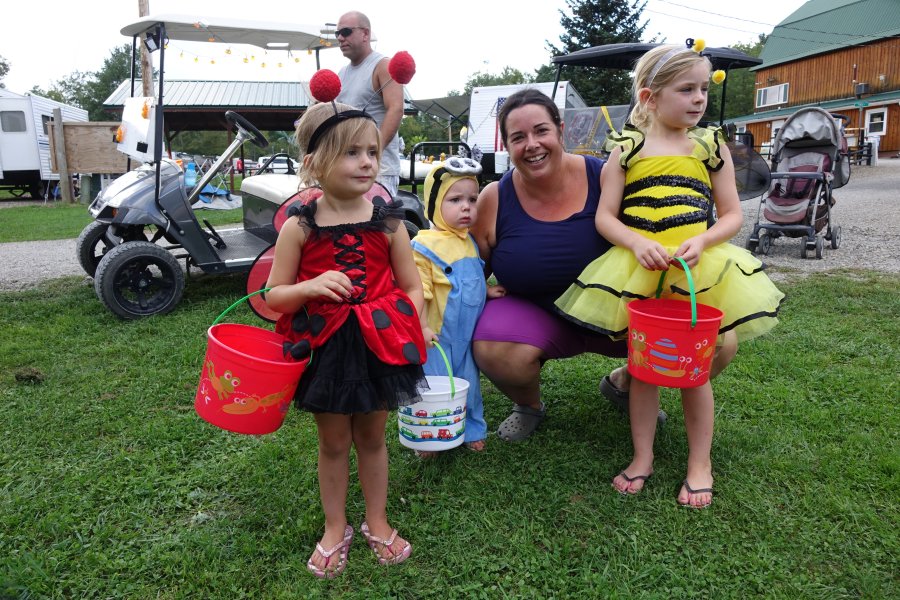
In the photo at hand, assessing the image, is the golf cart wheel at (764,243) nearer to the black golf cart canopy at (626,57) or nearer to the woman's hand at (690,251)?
the black golf cart canopy at (626,57)

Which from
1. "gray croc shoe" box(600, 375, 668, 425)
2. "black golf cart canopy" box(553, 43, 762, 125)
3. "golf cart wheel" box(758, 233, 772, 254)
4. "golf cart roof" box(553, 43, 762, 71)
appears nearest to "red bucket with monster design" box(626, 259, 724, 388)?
"gray croc shoe" box(600, 375, 668, 425)

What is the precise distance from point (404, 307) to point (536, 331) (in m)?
0.80

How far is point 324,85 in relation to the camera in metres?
1.82

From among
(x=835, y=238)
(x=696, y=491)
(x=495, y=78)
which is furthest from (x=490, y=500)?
(x=495, y=78)

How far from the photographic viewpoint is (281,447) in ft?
8.38

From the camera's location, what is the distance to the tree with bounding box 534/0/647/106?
23.9m

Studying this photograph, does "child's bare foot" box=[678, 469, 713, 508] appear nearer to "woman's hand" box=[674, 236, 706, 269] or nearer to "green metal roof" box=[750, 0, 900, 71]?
"woman's hand" box=[674, 236, 706, 269]

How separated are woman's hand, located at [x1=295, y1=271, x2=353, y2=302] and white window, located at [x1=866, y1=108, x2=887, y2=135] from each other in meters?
29.9

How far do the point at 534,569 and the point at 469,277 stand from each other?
113 cm

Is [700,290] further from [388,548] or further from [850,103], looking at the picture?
[850,103]

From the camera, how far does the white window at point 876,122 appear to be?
24.9 meters

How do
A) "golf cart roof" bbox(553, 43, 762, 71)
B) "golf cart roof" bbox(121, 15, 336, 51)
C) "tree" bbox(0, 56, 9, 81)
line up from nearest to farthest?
"golf cart roof" bbox(121, 15, 336, 51) → "golf cart roof" bbox(553, 43, 762, 71) → "tree" bbox(0, 56, 9, 81)

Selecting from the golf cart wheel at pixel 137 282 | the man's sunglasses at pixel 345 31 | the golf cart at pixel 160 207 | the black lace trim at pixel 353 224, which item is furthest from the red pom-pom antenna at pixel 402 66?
the golf cart wheel at pixel 137 282

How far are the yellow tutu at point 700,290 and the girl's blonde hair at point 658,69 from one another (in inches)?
19.5
